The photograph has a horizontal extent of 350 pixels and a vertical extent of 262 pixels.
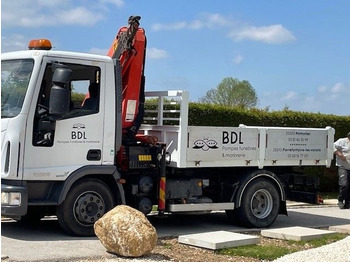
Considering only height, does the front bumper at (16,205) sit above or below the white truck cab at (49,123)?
below

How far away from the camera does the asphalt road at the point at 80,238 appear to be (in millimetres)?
8117

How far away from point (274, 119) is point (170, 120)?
24.0 feet

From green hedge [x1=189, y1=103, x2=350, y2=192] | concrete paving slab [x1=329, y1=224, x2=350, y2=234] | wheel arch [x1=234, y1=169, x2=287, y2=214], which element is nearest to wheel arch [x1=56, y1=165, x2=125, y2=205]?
wheel arch [x1=234, y1=169, x2=287, y2=214]

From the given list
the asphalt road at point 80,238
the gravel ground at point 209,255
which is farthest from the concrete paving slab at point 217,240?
the asphalt road at point 80,238

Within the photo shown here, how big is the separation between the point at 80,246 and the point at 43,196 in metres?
1.06

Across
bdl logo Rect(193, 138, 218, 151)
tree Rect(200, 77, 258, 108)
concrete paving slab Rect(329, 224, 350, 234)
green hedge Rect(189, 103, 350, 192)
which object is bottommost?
concrete paving slab Rect(329, 224, 350, 234)

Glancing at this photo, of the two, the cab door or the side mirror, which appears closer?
the side mirror

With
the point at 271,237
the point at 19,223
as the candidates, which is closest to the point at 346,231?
the point at 271,237

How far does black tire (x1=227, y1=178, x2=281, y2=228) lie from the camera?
11227 millimetres

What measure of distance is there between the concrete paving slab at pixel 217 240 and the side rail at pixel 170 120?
1409 millimetres

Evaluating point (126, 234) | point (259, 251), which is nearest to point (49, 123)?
point (126, 234)

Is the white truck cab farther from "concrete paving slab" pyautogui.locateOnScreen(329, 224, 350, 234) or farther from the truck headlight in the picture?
"concrete paving slab" pyautogui.locateOnScreen(329, 224, 350, 234)

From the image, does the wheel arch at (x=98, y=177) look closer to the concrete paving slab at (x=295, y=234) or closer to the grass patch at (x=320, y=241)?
the concrete paving slab at (x=295, y=234)

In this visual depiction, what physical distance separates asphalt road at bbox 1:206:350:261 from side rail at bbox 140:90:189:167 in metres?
1.41
